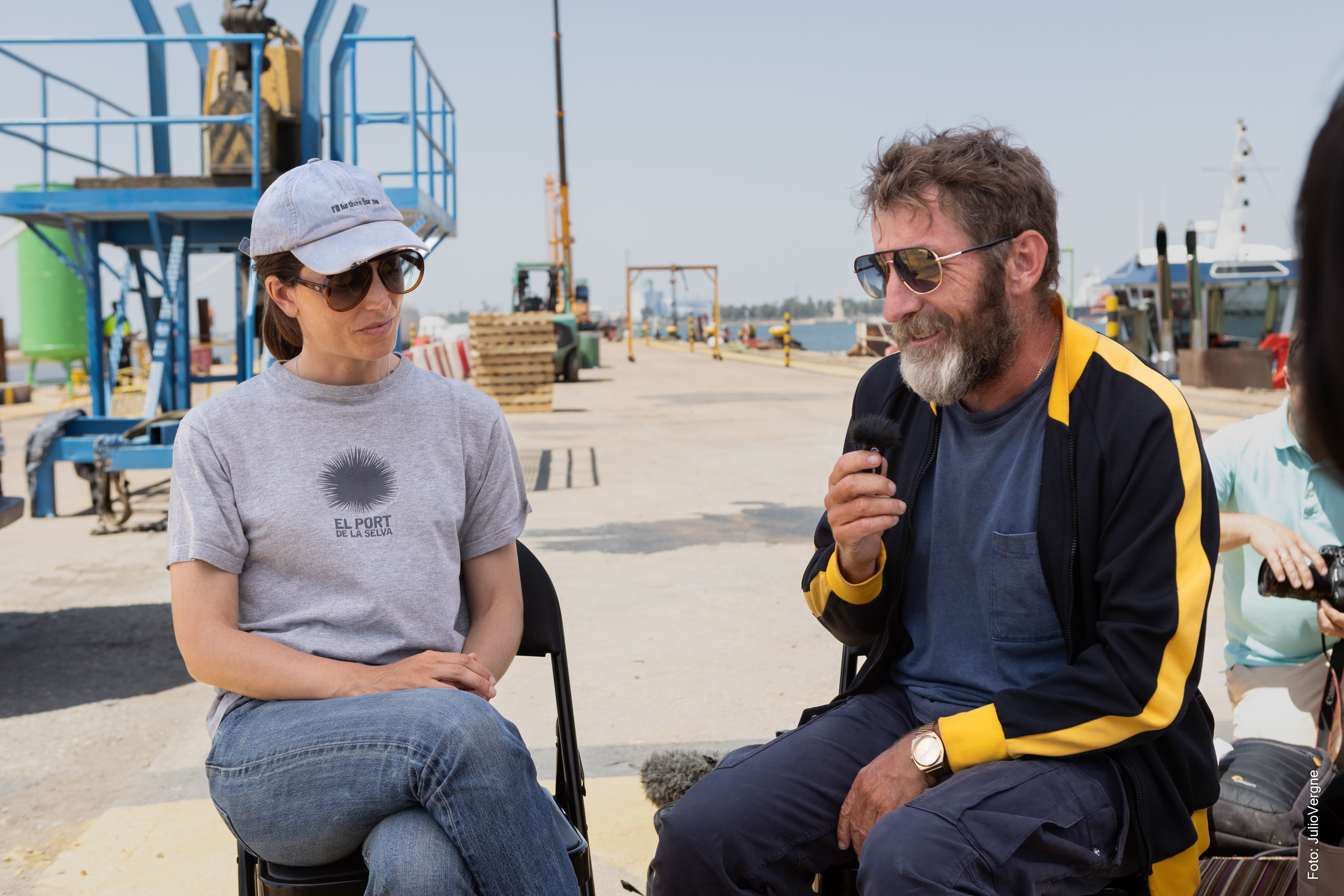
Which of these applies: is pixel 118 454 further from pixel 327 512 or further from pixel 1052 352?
pixel 1052 352

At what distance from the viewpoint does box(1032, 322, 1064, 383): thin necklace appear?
7.29 feet

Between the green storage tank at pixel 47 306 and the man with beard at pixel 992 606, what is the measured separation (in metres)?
18.5

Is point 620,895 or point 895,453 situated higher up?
point 895,453

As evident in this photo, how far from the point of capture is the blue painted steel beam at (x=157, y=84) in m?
8.26

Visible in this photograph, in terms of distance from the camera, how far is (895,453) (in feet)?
7.97

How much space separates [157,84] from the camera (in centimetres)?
874

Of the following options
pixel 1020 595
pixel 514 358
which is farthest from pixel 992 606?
pixel 514 358

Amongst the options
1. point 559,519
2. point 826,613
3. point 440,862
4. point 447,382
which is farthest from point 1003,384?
point 559,519

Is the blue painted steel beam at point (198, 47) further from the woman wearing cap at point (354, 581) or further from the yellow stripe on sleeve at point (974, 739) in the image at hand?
the yellow stripe on sleeve at point (974, 739)

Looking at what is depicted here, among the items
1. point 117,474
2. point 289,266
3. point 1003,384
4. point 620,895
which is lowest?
point 620,895

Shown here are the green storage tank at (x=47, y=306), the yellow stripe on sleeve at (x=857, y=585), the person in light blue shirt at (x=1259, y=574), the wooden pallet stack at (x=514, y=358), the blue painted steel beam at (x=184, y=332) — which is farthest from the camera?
the green storage tank at (x=47, y=306)

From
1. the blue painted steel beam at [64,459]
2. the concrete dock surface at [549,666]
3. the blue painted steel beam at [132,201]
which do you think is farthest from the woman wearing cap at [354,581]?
the blue painted steel beam at [132,201]

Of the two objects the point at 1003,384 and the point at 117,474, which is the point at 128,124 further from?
the point at 1003,384

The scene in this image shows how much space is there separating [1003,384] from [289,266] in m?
1.52
